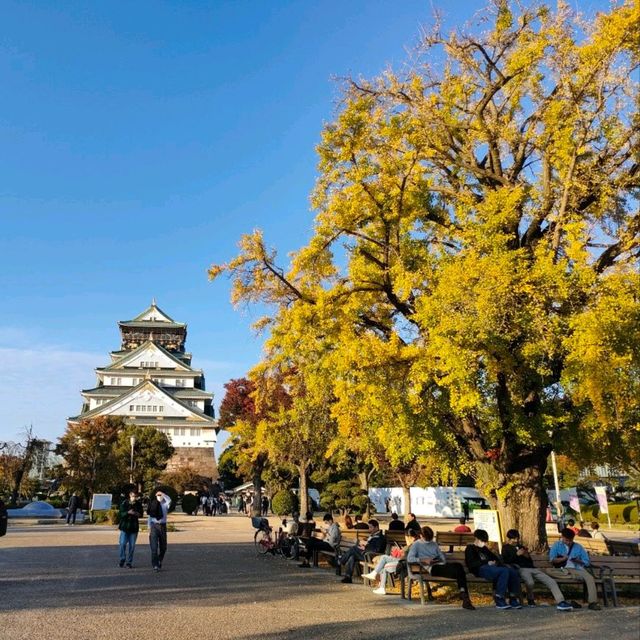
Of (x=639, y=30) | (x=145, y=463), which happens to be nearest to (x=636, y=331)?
(x=639, y=30)

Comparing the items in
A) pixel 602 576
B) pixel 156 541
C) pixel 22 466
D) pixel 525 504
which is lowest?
pixel 602 576

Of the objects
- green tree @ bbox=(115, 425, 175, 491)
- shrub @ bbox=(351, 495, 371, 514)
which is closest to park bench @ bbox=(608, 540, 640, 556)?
shrub @ bbox=(351, 495, 371, 514)

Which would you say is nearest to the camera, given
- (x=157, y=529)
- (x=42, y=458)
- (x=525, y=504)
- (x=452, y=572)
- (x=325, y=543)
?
(x=452, y=572)

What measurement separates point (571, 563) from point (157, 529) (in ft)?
24.5

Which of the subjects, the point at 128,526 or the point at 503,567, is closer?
the point at 503,567

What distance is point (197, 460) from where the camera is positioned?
6275 centimetres

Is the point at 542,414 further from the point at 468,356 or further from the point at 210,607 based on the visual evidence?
the point at 210,607

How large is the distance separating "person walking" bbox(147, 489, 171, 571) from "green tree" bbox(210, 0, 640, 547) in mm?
4093

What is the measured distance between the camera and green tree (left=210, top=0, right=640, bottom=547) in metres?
9.76

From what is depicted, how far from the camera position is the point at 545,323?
384 inches

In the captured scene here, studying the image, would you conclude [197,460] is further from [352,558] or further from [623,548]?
[352,558]

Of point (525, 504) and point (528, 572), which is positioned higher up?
point (525, 504)

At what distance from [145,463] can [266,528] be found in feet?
99.8

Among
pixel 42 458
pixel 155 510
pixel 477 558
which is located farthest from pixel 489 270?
pixel 42 458
